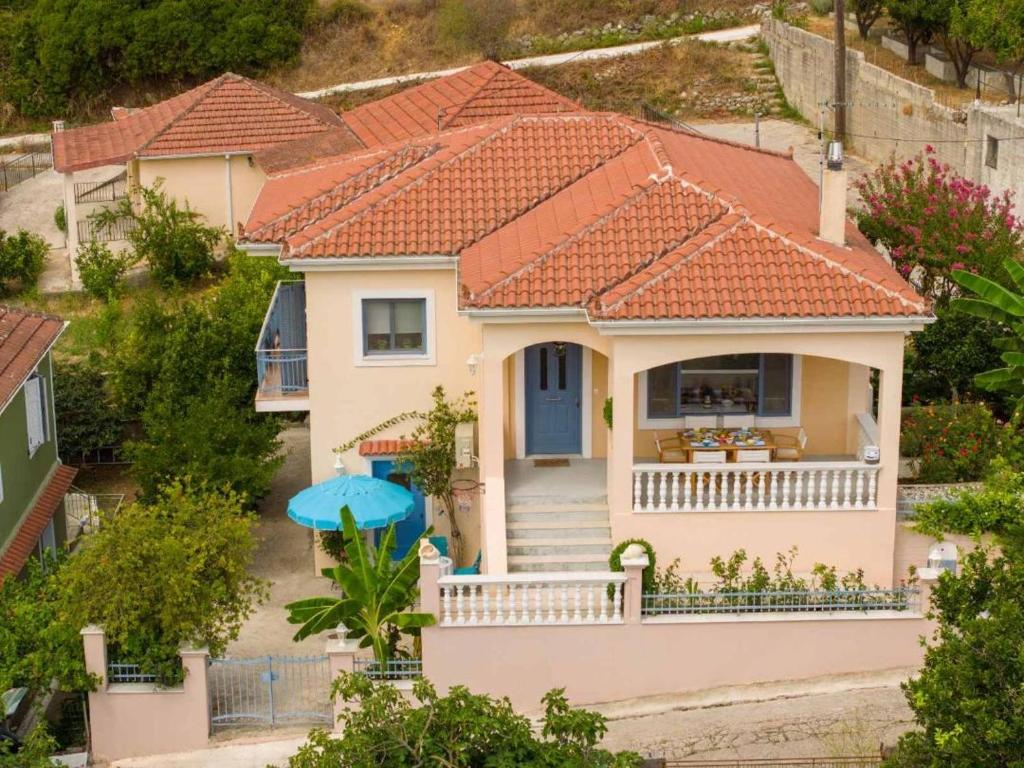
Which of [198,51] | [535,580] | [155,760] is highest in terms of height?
[198,51]

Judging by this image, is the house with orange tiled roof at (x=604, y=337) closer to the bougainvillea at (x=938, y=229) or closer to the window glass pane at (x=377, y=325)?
the window glass pane at (x=377, y=325)

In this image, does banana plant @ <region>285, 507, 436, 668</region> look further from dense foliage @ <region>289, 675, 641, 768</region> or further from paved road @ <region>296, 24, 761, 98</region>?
paved road @ <region>296, 24, 761, 98</region>

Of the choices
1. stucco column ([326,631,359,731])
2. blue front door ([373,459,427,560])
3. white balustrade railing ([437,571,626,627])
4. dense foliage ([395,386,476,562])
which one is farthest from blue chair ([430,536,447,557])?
stucco column ([326,631,359,731])

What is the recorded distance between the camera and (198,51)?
63.1 meters

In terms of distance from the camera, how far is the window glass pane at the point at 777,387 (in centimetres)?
2681

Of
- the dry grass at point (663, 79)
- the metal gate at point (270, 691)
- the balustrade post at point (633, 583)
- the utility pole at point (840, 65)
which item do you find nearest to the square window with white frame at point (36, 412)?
the metal gate at point (270, 691)

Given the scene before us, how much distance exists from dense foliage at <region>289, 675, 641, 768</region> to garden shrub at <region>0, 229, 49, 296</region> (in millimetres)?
28427

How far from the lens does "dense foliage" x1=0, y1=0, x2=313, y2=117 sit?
2478 inches

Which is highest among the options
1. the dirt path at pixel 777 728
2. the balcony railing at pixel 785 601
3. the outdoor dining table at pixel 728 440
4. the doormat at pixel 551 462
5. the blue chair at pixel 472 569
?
the outdoor dining table at pixel 728 440

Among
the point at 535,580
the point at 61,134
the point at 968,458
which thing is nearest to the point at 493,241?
the point at 535,580

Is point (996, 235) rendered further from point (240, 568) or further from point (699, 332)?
point (240, 568)

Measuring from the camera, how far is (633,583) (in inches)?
913

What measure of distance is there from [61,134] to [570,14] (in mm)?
27198

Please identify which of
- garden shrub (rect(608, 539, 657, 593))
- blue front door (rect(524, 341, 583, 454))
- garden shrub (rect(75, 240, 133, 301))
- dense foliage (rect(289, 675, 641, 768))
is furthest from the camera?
garden shrub (rect(75, 240, 133, 301))
